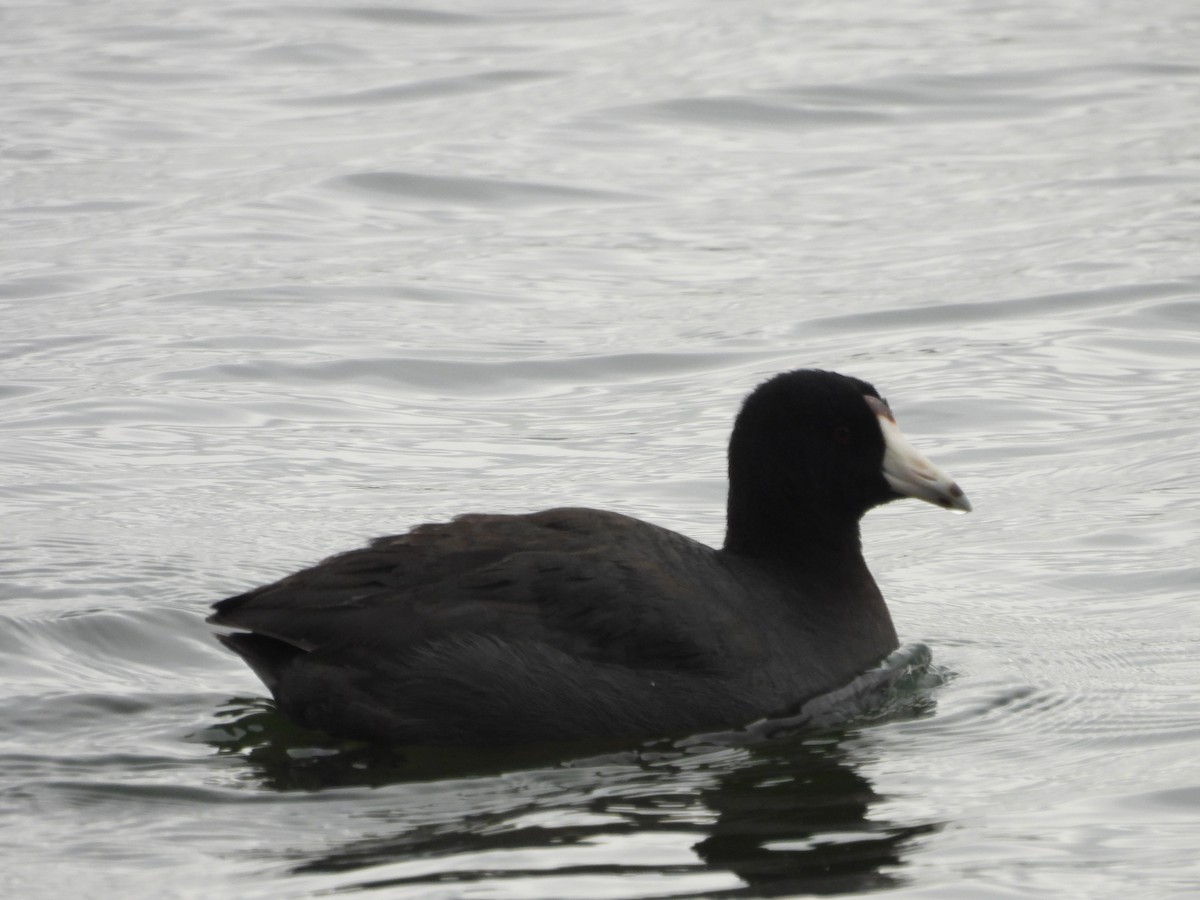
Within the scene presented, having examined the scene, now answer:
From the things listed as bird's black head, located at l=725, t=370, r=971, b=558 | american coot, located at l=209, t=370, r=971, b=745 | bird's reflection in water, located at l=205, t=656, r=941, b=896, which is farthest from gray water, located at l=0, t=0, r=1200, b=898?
bird's black head, located at l=725, t=370, r=971, b=558

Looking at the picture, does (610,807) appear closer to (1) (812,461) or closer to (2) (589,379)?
(1) (812,461)

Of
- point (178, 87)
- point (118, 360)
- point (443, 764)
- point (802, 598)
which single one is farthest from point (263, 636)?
point (178, 87)

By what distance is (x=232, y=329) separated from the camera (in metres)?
12.9

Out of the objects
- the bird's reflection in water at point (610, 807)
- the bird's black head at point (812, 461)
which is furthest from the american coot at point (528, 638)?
the bird's black head at point (812, 461)

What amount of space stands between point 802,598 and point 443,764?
149 centimetres

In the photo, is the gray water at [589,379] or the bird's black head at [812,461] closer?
the gray water at [589,379]

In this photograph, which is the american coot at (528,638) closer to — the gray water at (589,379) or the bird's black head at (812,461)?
the gray water at (589,379)

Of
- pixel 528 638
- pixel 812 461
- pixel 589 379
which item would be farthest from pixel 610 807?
pixel 589 379

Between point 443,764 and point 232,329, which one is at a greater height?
point 232,329

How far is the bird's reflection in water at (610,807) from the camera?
5922 millimetres

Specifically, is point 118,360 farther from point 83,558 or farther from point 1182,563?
point 1182,563

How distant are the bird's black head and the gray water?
712 mm

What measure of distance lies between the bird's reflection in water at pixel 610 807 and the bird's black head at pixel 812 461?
0.76 m

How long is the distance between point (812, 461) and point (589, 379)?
4503 millimetres
